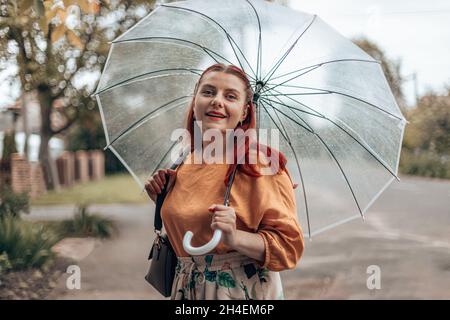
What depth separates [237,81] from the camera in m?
1.78

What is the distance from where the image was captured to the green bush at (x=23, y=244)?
4.75m

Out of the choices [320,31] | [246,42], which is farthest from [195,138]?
[320,31]

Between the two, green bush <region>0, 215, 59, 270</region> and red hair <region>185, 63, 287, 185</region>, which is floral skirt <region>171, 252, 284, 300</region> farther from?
green bush <region>0, 215, 59, 270</region>

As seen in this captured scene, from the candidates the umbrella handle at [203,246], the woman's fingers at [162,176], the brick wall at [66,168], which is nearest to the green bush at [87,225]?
the brick wall at [66,168]

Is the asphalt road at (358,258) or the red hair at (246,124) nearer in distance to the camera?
the red hair at (246,124)

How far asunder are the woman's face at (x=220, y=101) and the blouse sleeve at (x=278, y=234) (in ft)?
0.91

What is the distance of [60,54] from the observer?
5891mm

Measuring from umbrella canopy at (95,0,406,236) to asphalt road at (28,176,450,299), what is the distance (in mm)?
2977

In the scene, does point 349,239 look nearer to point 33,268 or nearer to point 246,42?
point 33,268

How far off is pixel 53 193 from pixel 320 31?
5.79 metres

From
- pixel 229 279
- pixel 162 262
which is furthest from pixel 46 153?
pixel 229 279

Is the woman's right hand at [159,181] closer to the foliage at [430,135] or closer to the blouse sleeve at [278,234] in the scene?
the blouse sleeve at [278,234]

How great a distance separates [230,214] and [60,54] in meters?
4.91

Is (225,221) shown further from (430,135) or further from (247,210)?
(430,135)
